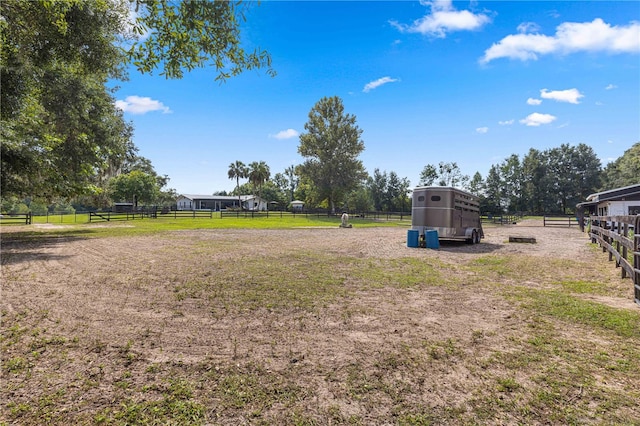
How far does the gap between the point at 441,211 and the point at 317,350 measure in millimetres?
12690

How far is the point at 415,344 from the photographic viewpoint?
4.20 m

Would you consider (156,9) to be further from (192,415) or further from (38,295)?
(38,295)

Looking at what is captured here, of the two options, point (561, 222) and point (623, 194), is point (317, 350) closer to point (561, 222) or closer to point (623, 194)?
point (623, 194)

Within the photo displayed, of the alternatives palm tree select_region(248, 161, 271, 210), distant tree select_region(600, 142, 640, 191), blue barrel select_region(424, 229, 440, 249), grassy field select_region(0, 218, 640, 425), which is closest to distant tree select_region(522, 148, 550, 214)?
distant tree select_region(600, 142, 640, 191)

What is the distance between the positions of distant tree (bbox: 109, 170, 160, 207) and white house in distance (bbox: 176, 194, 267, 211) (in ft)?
74.0

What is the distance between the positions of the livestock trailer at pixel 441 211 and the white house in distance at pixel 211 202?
76531 mm

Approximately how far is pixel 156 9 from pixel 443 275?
8.57 metres

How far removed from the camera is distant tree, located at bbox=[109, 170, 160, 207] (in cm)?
6222

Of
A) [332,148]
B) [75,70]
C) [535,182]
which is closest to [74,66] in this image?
[75,70]

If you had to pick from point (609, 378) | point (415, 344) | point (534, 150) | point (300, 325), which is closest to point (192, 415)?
point (300, 325)

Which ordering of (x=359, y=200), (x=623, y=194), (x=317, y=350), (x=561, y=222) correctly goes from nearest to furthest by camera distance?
(x=317, y=350) → (x=623, y=194) → (x=561, y=222) → (x=359, y=200)

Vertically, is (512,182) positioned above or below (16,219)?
above

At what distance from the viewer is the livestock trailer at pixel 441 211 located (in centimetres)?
1495

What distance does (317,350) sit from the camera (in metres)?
4.02
